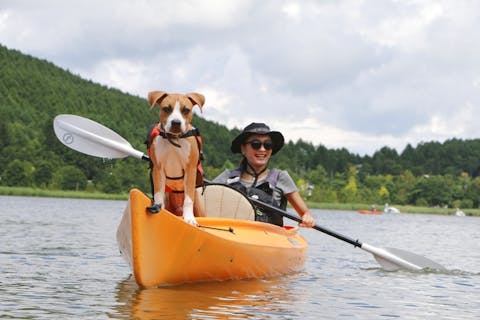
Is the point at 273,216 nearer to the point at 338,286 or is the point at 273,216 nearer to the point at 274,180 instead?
the point at 274,180

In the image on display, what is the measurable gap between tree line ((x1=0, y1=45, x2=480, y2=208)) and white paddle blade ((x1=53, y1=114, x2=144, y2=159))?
7238cm

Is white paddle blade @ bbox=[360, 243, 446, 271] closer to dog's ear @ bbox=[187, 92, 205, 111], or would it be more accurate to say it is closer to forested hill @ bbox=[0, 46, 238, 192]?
dog's ear @ bbox=[187, 92, 205, 111]

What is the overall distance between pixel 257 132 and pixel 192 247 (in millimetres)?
2154

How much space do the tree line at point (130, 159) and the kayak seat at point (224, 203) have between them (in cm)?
7284

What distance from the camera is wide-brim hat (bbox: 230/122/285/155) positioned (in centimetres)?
1030

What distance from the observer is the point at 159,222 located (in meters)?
8.21

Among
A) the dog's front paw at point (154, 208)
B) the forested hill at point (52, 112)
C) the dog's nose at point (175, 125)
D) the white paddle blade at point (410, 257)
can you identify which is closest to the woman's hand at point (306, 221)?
the white paddle blade at point (410, 257)

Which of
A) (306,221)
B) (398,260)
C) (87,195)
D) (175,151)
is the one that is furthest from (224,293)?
(87,195)

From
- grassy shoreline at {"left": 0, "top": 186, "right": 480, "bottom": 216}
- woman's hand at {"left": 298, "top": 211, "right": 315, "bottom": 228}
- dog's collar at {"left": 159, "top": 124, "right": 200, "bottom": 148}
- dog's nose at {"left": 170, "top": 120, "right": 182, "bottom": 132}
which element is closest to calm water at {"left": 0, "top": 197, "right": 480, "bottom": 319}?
woman's hand at {"left": 298, "top": 211, "right": 315, "bottom": 228}

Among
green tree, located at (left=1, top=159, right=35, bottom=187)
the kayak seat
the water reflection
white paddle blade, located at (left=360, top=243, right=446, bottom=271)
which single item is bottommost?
the water reflection

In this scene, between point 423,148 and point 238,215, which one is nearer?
point 238,215

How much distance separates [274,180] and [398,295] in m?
2.06

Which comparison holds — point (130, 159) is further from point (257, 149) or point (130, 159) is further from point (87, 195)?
point (257, 149)

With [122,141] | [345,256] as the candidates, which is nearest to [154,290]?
[122,141]
